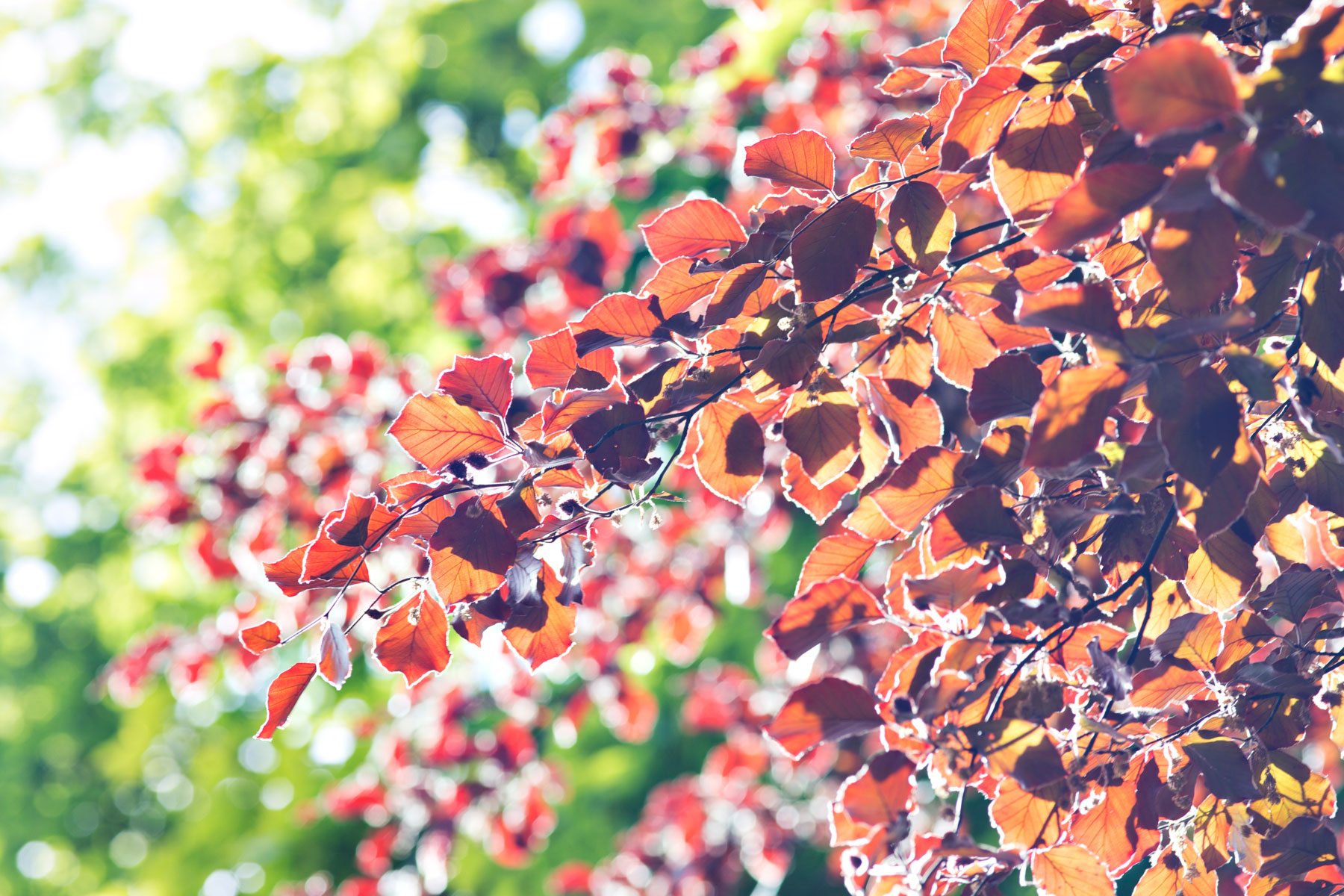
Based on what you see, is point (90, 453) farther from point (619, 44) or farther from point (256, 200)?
→ point (619, 44)

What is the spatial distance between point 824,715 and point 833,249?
0.49 meters

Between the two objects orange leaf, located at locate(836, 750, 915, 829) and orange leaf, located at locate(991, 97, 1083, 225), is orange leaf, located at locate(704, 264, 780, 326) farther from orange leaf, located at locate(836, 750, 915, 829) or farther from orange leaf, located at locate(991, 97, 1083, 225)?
orange leaf, located at locate(836, 750, 915, 829)

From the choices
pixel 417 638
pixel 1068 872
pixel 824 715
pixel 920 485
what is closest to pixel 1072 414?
pixel 920 485

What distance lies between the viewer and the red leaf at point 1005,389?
2.94 ft

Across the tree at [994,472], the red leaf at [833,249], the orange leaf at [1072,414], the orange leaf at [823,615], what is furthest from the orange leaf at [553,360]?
the orange leaf at [1072,414]

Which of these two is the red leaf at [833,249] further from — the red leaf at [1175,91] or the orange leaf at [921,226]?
the red leaf at [1175,91]

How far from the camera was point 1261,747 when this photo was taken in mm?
1027

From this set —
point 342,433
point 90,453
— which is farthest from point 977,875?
point 90,453

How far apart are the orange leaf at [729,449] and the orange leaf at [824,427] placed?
39mm

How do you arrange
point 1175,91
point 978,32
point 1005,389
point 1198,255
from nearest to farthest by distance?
point 1175,91 → point 1198,255 → point 1005,389 → point 978,32

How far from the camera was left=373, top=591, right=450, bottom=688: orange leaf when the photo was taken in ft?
3.20

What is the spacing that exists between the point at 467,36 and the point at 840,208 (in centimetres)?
610

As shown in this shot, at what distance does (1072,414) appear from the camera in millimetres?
776

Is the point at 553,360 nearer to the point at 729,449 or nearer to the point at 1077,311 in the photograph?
the point at 729,449
